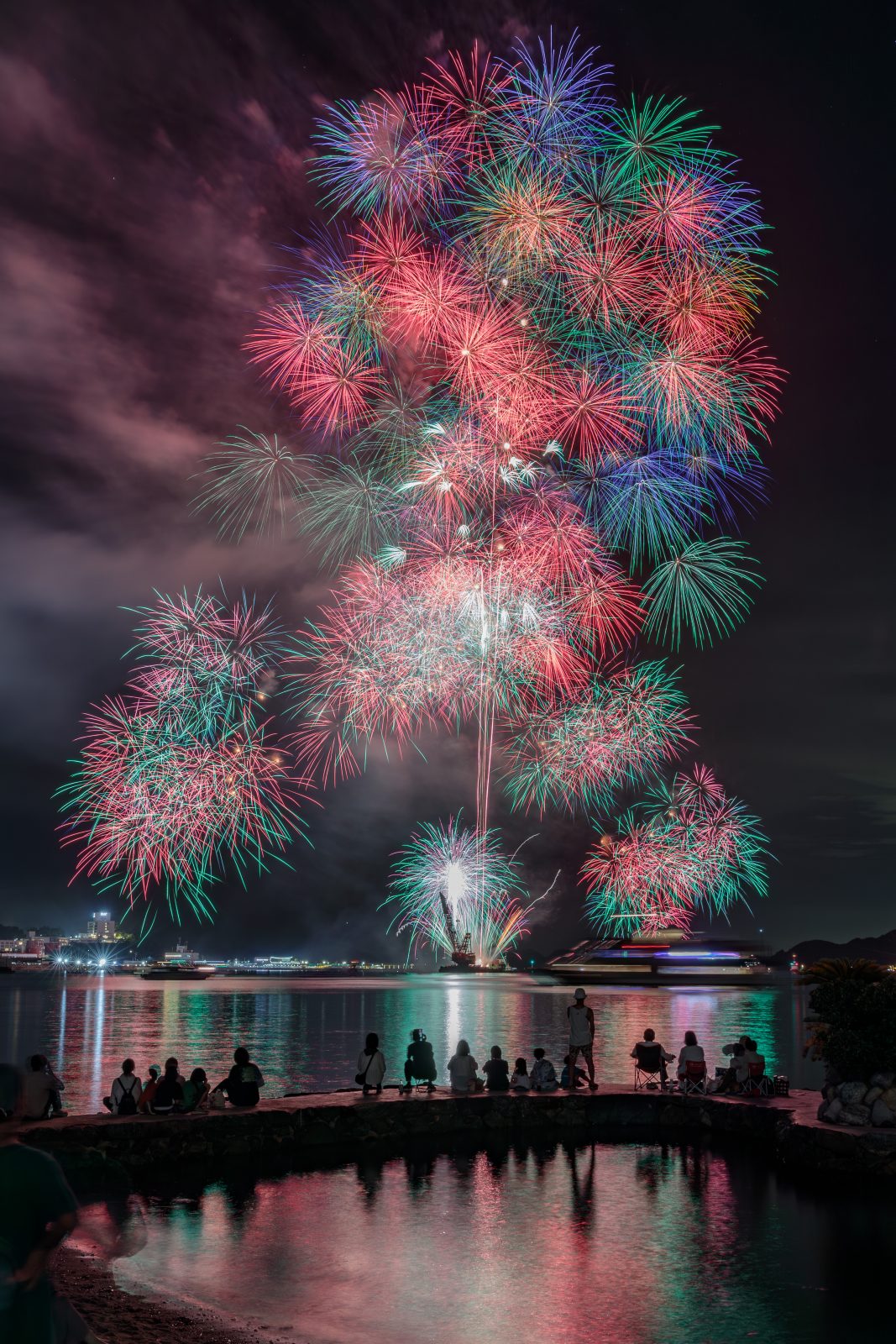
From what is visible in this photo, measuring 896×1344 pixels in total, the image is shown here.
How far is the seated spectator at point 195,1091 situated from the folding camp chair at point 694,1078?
8.34m

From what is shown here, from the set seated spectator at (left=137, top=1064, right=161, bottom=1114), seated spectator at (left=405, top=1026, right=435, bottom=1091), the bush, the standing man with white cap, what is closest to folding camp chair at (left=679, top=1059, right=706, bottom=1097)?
the standing man with white cap

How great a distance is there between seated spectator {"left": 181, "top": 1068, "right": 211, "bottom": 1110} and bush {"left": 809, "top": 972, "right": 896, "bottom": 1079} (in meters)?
9.51

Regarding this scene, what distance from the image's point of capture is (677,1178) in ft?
48.6

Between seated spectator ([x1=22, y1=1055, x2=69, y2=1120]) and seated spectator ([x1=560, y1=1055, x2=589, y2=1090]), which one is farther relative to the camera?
seated spectator ([x1=560, y1=1055, x2=589, y2=1090])

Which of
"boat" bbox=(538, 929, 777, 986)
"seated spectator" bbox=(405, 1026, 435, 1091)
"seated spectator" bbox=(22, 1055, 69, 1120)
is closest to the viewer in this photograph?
"seated spectator" bbox=(22, 1055, 69, 1120)

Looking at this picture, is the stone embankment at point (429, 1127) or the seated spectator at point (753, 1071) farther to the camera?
the seated spectator at point (753, 1071)

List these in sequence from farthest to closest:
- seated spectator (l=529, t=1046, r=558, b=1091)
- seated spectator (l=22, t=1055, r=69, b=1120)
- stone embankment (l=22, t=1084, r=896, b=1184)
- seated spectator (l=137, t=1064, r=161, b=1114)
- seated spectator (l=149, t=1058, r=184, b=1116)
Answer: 1. seated spectator (l=529, t=1046, r=558, b=1091)
2. seated spectator (l=149, t=1058, r=184, b=1116)
3. seated spectator (l=137, t=1064, r=161, b=1114)
4. seated spectator (l=22, t=1055, r=69, b=1120)
5. stone embankment (l=22, t=1084, r=896, b=1184)

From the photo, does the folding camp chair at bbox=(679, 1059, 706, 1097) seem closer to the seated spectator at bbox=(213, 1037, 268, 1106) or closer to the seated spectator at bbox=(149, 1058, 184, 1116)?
the seated spectator at bbox=(213, 1037, 268, 1106)

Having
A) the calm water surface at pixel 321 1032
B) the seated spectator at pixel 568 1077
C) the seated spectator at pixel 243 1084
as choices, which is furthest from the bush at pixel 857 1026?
the calm water surface at pixel 321 1032

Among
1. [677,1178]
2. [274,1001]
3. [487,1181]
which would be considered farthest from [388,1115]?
[274,1001]

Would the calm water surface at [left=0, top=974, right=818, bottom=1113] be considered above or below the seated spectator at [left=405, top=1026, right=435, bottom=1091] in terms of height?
below

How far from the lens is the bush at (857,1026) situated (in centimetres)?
1608

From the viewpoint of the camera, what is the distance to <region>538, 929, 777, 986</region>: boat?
155 metres

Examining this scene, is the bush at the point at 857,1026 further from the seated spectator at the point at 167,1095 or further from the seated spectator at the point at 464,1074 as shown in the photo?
the seated spectator at the point at 167,1095
